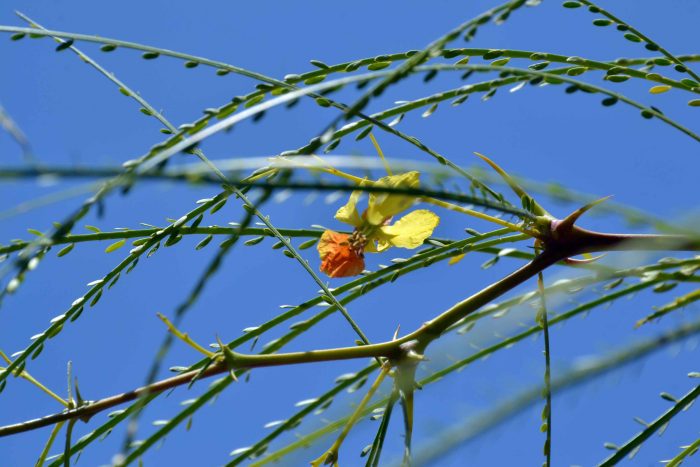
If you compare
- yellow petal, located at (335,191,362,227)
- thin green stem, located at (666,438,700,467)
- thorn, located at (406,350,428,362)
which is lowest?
thin green stem, located at (666,438,700,467)

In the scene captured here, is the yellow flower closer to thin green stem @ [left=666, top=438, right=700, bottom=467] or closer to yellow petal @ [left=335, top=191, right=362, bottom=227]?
yellow petal @ [left=335, top=191, right=362, bottom=227]

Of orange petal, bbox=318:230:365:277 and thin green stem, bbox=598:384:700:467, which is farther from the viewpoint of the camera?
orange petal, bbox=318:230:365:277

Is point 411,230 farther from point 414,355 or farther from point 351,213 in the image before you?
point 414,355

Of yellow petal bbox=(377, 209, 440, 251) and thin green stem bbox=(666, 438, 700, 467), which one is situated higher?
yellow petal bbox=(377, 209, 440, 251)

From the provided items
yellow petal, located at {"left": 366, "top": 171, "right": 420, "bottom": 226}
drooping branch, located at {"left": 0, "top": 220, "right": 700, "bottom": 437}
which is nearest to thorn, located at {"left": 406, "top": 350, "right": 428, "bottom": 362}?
drooping branch, located at {"left": 0, "top": 220, "right": 700, "bottom": 437}

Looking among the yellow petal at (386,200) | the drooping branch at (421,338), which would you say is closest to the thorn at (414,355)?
the drooping branch at (421,338)

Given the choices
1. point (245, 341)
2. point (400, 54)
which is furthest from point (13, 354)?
point (400, 54)

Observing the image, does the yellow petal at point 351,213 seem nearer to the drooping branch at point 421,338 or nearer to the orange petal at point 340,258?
the orange petal at point 340,258
